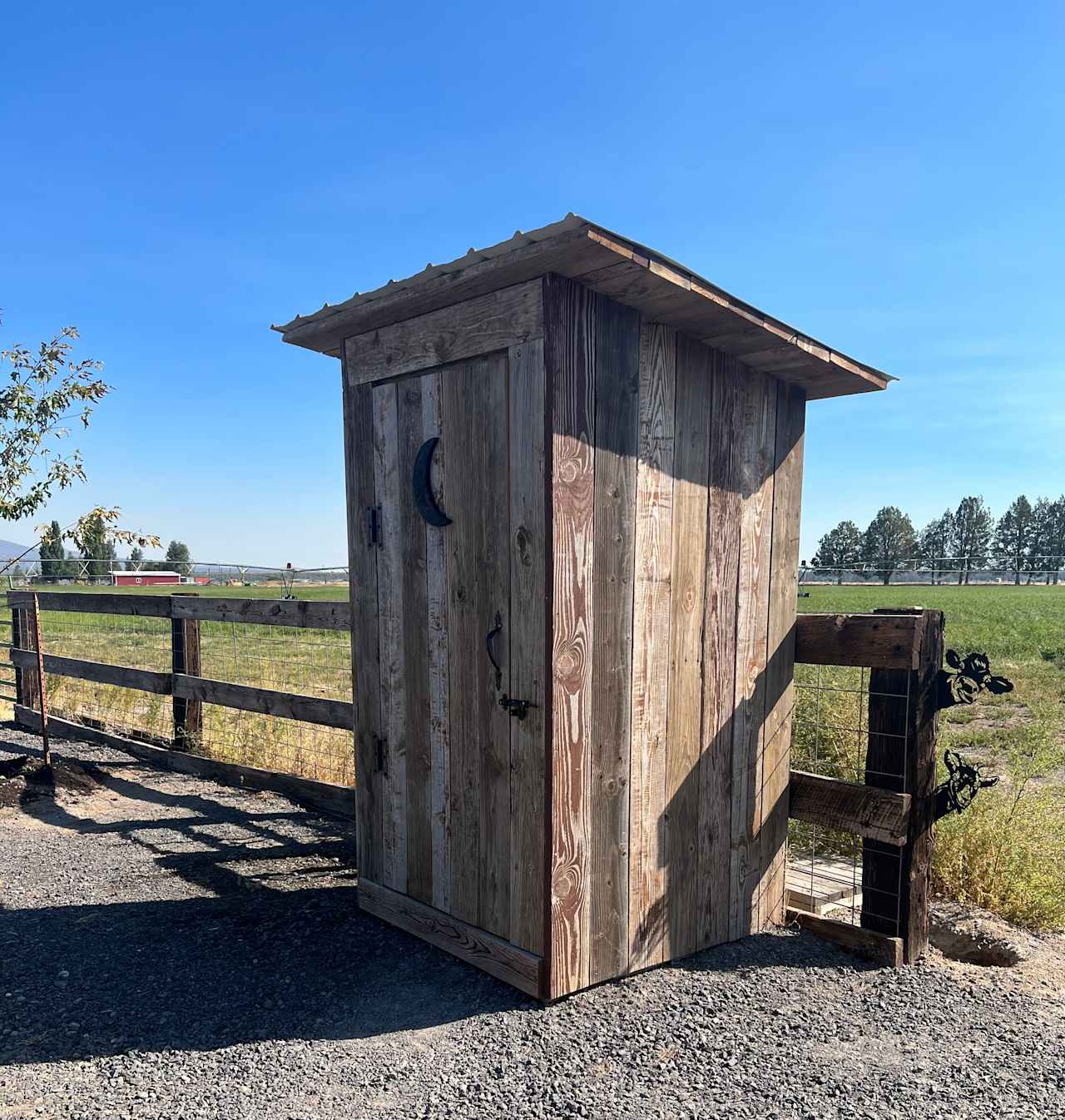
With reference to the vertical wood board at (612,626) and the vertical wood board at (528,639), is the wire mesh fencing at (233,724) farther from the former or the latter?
the vertical wood board at (612,626)

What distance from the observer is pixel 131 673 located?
22.1 ft

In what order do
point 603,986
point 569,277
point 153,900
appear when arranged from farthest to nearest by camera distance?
point 153,900 → point 603,986 → point 569,277

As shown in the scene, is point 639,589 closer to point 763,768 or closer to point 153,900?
point 763,768

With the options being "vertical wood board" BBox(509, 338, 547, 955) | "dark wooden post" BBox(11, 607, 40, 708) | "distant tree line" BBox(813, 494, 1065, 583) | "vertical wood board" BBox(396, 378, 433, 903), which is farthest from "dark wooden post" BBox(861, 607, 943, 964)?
"distant tree line" BBox(813, 494, 1065, 583)

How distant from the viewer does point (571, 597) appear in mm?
2783

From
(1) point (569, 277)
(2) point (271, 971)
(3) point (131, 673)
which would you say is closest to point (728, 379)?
(1) point (569, 277)

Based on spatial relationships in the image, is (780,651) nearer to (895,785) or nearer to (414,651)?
(895,785)

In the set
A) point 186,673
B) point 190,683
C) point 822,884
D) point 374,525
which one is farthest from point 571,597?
point 186,673

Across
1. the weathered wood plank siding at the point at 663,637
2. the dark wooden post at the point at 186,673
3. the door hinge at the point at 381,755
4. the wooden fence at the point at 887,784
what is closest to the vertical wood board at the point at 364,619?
the door hinge at the point at 381,755

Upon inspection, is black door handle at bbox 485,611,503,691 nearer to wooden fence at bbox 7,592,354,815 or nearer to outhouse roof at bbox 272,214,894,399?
outhouse roof at bbox 272,214,894,399

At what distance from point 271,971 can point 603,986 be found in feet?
4.19

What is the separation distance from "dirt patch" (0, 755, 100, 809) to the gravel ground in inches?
70.1

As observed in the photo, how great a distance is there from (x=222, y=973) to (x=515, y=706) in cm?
155

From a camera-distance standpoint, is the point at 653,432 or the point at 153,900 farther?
the point at 153,900
